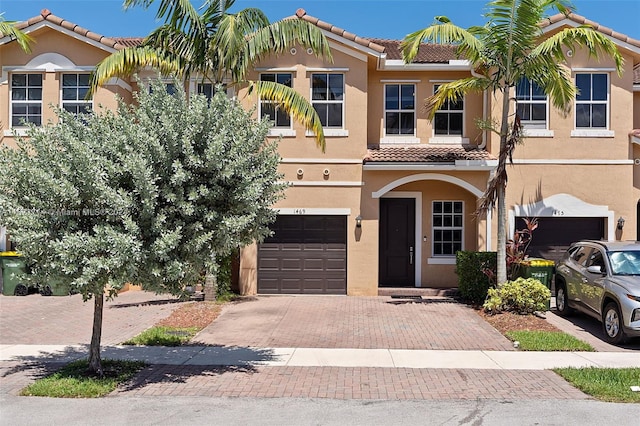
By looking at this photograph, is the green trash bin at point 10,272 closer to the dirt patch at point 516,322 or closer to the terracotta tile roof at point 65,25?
the terracotta tile roof at point 65,25

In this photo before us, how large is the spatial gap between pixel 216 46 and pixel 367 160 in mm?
5068

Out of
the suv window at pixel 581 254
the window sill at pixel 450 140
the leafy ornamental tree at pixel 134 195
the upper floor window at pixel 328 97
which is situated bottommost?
the suv window at pixel 581 254

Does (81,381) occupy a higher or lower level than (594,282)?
lower

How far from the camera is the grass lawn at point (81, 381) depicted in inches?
276

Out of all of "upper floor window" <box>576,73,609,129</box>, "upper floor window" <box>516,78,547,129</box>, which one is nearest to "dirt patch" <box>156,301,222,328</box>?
"upper floor window" <box>516,78,547,129</box>

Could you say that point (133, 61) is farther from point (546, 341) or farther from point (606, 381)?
point (606, 381)

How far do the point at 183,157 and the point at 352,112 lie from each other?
8916 mm

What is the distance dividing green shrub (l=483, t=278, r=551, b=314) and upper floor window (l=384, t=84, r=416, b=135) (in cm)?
611

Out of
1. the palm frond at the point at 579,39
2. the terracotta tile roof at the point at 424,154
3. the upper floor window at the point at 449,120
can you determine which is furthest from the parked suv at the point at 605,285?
the upper floor window at the point at 449,120

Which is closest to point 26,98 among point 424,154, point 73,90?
point 73,90

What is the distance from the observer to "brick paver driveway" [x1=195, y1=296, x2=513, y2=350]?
1021 cm

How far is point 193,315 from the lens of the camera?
41.1ft

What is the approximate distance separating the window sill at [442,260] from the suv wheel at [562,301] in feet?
11.5

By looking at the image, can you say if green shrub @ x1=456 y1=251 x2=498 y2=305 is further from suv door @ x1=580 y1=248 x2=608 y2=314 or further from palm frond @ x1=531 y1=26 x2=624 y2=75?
palm frond @ x1=531 y1=26 x2=624 y2=75
